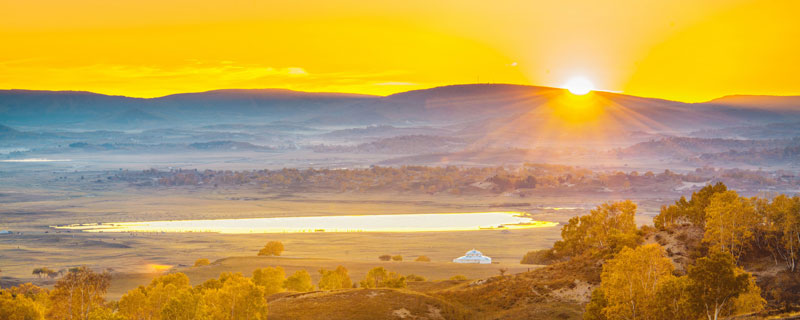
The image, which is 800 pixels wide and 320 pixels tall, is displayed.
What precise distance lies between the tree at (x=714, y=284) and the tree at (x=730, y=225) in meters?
14.2

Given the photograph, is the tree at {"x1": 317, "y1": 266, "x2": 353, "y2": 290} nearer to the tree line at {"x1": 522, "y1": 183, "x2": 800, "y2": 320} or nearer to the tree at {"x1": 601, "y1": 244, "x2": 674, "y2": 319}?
the tree line at {"x1": 522, "y1": 183, "x2": 800, "y2": 320}

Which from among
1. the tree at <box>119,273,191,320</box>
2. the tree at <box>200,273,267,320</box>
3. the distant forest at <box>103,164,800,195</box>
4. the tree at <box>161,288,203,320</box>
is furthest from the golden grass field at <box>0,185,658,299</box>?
the tree at <box>161,288,203,320</box>

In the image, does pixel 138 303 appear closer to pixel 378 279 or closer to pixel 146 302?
pixel 146 302

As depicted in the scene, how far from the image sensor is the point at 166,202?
148 meters

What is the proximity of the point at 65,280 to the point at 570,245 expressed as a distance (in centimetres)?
3653

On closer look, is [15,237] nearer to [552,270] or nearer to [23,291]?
[23,291]

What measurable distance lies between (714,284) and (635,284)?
3783 mm

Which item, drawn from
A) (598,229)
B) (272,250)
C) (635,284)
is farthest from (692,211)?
(272,250)

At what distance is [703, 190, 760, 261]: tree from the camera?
1812 inches

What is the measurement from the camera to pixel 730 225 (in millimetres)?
46469

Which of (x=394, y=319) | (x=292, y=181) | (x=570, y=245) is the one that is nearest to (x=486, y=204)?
(x=292, y=181)

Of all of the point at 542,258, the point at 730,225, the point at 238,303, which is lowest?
the point at 542,258

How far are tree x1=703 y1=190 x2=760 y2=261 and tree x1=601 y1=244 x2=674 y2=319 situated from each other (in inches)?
472

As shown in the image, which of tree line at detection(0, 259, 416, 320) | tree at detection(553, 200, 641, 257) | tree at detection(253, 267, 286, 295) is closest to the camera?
tree line at detection(0, 259, 416, 320)
